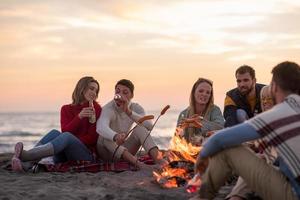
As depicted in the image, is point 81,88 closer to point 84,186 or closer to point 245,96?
point 84,186

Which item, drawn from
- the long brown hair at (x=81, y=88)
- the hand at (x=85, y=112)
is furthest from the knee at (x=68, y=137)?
the long brown hair at (x=81, y=88)

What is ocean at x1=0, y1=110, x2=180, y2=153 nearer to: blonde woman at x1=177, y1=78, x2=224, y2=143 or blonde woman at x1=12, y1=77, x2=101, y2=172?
blonde woman at x1=12, y1=77, x2=101, y2=172

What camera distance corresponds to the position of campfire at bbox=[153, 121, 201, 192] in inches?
237

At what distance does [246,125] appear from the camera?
379 centimetres

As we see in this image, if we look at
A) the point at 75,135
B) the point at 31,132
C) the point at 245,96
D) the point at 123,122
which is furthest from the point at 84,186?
the point at 31,132

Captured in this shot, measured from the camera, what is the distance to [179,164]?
6.55 metres

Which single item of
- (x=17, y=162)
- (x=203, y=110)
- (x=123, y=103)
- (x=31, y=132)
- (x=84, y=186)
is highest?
(x=123, y=103)

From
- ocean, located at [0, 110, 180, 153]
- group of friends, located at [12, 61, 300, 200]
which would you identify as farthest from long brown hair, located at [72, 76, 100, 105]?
ocean, located at [0, 110, 180, 153]

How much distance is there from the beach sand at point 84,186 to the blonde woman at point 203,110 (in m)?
0.93

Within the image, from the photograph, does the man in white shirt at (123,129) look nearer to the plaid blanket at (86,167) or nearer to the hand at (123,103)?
the hand at (123,103)

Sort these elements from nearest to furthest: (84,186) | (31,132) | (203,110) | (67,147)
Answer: (84,186)
(67,147)
(203,110)
(31,132)

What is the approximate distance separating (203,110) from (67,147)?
221 cm

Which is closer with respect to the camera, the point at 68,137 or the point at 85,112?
the point at 68,137

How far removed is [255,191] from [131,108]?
431 cm
